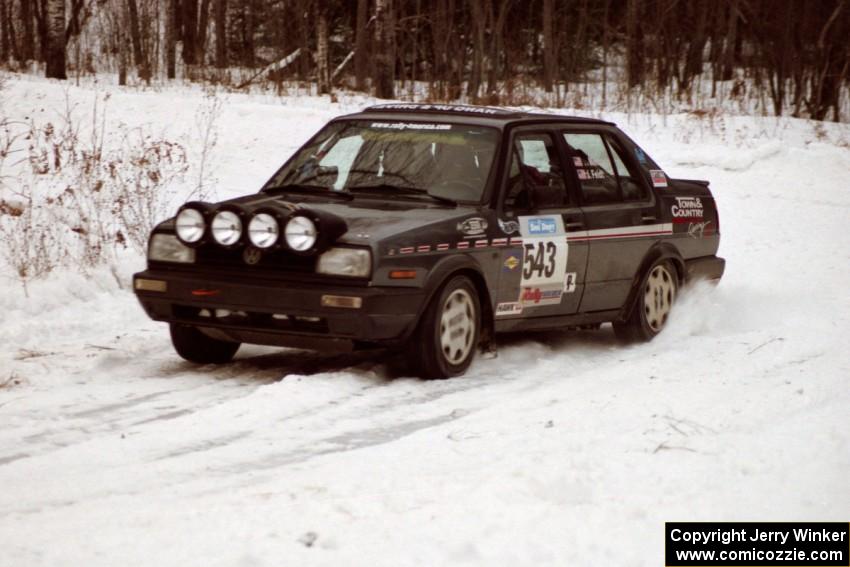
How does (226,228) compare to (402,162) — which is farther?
(402,162)

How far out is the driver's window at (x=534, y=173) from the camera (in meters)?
8.10

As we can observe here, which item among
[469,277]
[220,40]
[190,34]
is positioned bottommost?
[469,277]

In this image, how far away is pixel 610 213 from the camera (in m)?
8.86

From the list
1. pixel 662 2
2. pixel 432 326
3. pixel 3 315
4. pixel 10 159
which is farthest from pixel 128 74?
pixel 432 326

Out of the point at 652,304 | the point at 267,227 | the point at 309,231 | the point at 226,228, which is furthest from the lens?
the point at 652,304

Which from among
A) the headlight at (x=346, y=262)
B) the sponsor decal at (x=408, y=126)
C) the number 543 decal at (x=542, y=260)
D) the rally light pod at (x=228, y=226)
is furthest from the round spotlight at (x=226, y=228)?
the number 543 decal at (x=542, y=260)

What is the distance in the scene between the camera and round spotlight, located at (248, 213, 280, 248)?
7.05m

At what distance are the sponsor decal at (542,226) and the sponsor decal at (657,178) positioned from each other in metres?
1.48

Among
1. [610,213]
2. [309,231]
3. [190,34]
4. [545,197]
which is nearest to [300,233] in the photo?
[309,231]

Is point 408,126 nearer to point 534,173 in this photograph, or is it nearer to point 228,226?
point 534,173

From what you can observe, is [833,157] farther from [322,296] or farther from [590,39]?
[590,39]

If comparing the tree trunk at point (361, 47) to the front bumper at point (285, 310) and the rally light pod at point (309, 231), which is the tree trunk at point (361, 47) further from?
the rally light pod at point (309, 231)

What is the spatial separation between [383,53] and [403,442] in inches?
755

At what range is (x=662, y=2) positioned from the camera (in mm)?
30203
